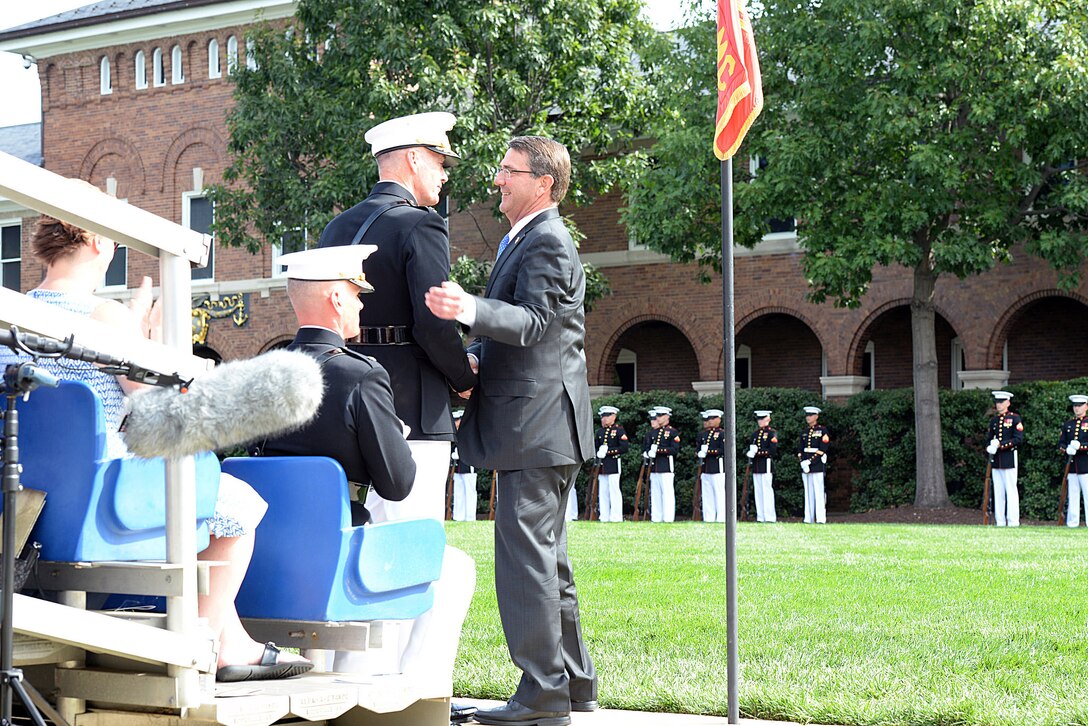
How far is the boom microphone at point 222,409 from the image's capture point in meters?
3.30

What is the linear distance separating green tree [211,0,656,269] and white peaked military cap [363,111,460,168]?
18310mm

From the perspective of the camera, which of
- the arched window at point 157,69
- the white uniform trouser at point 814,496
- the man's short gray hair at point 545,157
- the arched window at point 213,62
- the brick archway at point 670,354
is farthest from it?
the arched window at point 157,69

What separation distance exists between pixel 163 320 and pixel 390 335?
1723 millimetres

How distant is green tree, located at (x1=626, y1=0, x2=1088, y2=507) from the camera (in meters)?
22.0

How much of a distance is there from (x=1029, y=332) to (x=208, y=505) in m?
26.9

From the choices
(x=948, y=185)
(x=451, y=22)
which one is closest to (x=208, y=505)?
(x=948, y=185)

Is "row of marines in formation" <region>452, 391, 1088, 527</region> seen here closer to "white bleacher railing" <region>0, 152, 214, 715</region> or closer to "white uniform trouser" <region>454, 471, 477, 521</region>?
"white uniform trouser" <region>454, 471, 477, 521</region>

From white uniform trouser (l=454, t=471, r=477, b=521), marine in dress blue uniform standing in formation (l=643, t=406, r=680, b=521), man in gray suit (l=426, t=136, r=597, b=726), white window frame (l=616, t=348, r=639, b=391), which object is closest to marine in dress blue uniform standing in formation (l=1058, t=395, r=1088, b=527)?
marine in dress blue uniform standing in formation (l=643, t=406, r=680, b=521)

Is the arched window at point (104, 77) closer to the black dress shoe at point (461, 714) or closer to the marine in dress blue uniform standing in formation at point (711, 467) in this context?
the marine in dress blue uniform standing in formation at point (711, 467)

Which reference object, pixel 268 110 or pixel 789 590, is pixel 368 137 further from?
pixel 268 110

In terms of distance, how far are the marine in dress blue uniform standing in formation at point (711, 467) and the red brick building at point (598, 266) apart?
2.54m

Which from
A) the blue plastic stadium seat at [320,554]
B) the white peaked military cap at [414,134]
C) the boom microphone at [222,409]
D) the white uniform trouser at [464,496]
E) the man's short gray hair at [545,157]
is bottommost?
the white uniform trouser at [464,496]

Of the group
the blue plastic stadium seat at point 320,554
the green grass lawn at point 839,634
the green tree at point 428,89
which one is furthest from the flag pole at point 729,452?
the green tree at point 428,89

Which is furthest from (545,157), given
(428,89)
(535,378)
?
(428,89)
